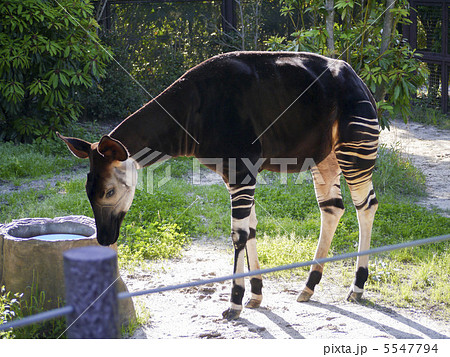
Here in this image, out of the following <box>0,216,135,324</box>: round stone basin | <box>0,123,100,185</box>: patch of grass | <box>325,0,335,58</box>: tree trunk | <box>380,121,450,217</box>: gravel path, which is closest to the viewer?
<box>0,216,135,324</box>: round stone basin

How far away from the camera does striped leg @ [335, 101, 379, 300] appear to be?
327 centimetres

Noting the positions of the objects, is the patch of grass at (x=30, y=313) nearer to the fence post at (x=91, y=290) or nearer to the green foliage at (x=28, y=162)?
the fence post at (x=91, y=290)

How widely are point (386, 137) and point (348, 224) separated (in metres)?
3.78

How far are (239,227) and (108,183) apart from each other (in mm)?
765

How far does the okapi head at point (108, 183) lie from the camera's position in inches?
113

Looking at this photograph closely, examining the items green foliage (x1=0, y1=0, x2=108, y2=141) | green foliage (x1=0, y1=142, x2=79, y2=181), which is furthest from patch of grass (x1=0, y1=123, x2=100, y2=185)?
green foliage (x1=0, y1=0, x2=108, y2=141)

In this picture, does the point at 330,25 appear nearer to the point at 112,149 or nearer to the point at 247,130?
the point at 247,130

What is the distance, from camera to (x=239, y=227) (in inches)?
125

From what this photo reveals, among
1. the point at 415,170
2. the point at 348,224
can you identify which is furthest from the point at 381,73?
the point at 348,224

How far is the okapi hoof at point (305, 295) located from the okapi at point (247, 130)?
257mm

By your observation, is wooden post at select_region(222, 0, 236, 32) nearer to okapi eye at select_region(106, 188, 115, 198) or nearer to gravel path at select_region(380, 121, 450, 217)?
gravel path at select_region(380, 121, 450, 217)

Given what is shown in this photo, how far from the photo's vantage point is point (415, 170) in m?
6.32

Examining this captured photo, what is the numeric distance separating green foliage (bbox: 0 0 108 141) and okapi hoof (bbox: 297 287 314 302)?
4622mm

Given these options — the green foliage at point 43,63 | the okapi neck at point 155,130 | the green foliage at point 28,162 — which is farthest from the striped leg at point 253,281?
the green foliage at point 43,63
